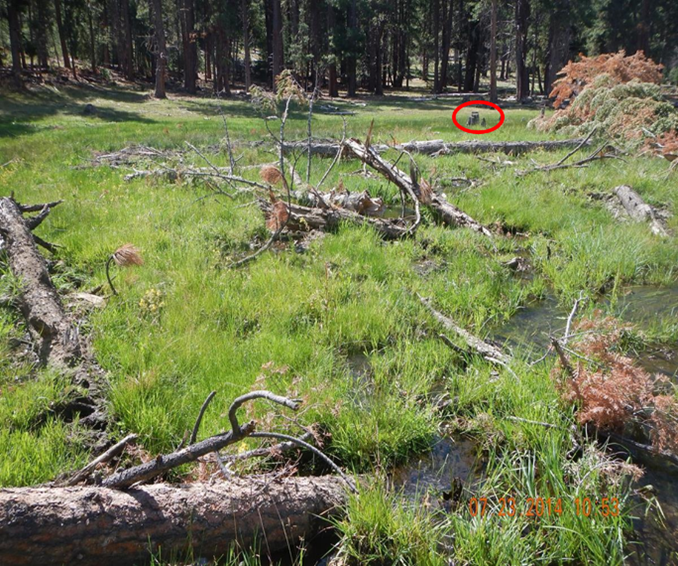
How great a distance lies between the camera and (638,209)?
8273 mm

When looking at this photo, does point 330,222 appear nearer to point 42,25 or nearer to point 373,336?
point 373,336

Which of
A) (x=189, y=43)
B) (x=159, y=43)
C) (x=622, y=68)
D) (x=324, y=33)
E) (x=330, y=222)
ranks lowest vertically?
(x=330, y=222)

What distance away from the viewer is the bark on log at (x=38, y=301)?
12.0 feet

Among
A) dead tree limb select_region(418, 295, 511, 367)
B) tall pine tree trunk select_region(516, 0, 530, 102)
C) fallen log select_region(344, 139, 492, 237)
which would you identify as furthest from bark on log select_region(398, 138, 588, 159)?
tall pine tree trunk select_region(516, 0, 530, 102)

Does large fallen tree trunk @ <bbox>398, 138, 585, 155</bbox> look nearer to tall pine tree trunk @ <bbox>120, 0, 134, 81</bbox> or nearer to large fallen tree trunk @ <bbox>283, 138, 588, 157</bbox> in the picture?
large fallen tree trunk @ <bbox>283, 138, 588, 157</bbox>

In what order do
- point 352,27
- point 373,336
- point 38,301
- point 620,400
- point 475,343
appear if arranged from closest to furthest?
point 620,400 < point 38,301 < point 475,343 < point 373,336 < point 352,27

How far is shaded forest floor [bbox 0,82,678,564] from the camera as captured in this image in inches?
99.5

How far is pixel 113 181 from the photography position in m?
9.59

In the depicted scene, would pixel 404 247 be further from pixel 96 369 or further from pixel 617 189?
pixel 617 189

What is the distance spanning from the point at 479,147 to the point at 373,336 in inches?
429

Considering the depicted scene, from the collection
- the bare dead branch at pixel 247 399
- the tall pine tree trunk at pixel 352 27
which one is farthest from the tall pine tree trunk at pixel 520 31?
the bare dead branch at pixel 247 399

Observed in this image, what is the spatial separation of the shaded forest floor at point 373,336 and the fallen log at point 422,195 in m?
0.41

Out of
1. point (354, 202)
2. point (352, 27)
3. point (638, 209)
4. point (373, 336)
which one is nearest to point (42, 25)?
point (352, 27)

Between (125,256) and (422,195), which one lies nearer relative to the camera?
(125,256)
